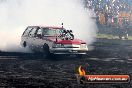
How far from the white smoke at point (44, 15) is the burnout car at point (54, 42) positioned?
6722 millimetres

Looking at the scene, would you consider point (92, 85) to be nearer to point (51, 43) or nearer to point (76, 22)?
point (51, 43)

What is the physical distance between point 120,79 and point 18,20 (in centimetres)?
2056

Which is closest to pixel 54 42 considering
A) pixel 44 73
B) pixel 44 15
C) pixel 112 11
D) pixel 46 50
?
pixel 46 50

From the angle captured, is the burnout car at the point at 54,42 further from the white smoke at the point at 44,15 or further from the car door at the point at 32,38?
the white smoke at the point at 44,15

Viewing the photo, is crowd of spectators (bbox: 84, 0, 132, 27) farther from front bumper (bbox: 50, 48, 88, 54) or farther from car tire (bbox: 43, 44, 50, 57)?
car tire (bbox: 43, 44, 50, 57)

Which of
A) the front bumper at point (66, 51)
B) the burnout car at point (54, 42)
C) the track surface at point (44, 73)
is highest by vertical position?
the burnout car at point (54, 42)

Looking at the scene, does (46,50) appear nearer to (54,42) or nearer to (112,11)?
(54,42)

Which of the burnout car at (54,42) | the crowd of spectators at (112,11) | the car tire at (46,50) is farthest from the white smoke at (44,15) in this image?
the car tire at (46,50)

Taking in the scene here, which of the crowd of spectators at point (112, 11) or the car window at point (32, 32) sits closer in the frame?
the car window at point (32, 32)

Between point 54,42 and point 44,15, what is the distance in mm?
15036

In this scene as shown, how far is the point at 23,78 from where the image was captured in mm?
11312

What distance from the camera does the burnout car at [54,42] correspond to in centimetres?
1712

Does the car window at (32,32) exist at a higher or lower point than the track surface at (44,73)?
higher

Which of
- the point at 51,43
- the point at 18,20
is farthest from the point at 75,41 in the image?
the point at 18,20
